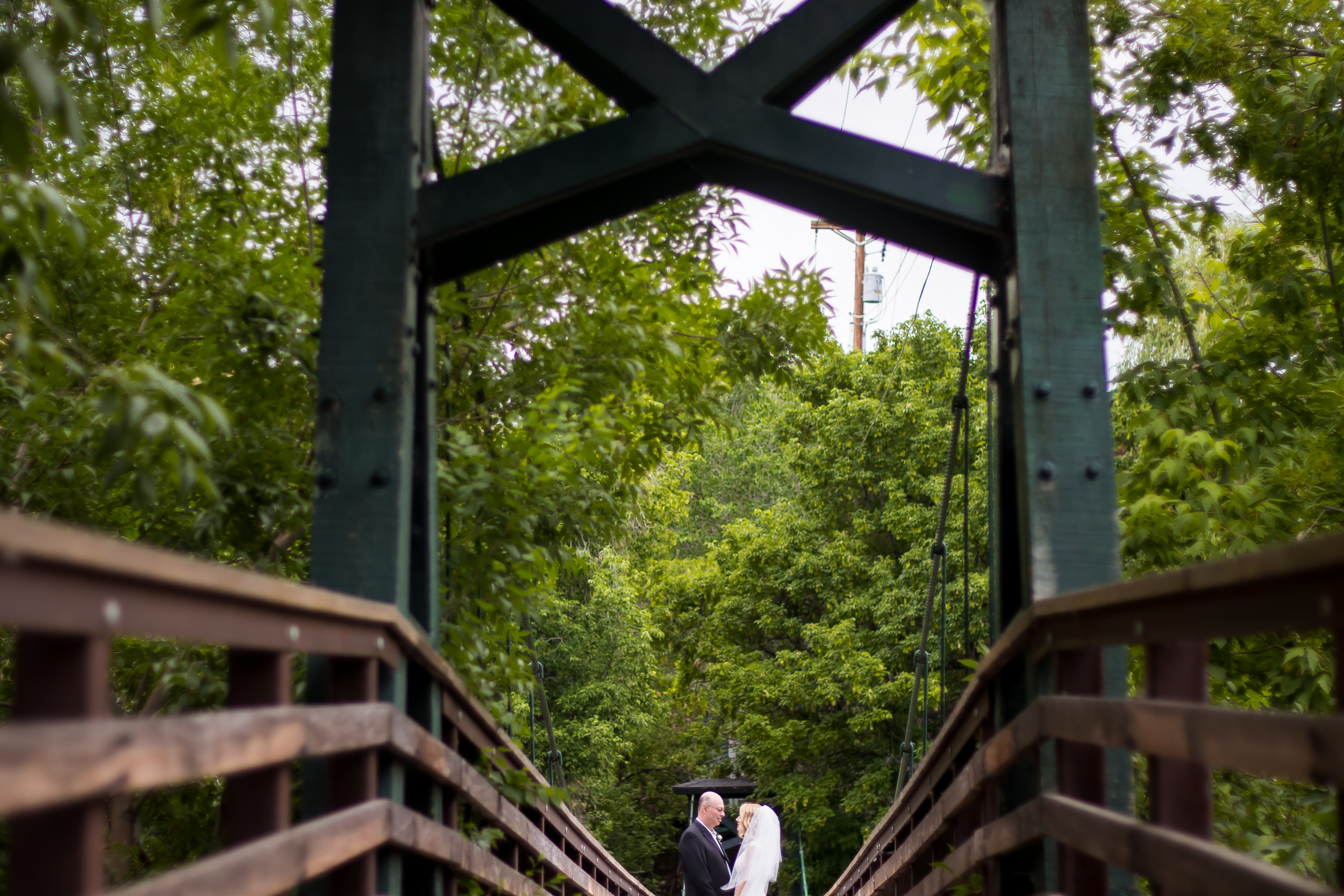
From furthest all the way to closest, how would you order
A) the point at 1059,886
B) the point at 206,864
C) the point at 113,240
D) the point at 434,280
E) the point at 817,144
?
the point at 113,240
the point at 434,280
the point at 817,144
the point at 1059,886
the point at 206,864

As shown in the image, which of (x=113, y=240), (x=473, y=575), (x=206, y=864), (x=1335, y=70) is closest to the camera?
(x=206, y=864)

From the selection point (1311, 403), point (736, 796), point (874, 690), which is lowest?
point (736, 796)

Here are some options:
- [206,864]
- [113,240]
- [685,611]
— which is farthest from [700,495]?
[206,864]

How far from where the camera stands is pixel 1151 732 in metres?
1.36

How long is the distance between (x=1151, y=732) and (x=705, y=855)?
613 centimetres

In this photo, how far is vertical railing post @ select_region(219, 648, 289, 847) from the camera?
1385 millimetres

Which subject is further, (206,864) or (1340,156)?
(1340,156)

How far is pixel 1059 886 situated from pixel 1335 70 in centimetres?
288

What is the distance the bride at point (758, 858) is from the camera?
6801 mm

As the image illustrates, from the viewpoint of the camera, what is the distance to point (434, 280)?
2477mm

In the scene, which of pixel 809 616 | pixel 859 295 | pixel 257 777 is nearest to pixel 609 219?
pixel 257 777

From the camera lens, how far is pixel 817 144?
2260 mm

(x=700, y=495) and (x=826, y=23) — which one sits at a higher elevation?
(x=700, y=495)

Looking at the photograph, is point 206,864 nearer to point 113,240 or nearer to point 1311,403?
point 1311,403
